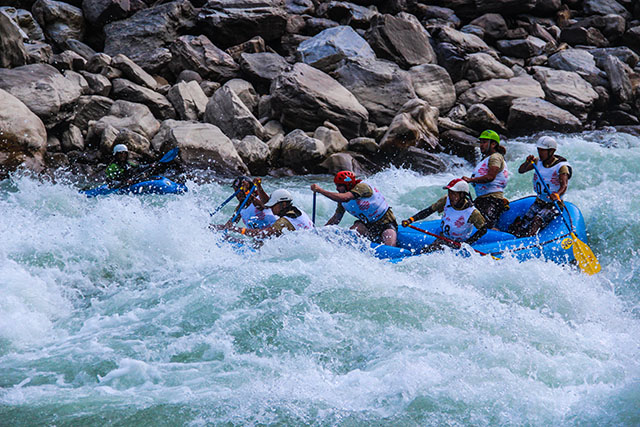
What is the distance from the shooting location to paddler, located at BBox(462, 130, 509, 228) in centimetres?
704

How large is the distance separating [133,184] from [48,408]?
595cm

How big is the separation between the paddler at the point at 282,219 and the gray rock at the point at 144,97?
658 centimetres

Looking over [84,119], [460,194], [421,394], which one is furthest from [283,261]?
[84,119]

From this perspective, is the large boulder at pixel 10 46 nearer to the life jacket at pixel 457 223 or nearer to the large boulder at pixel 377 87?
the large boulder at pixel 377 87

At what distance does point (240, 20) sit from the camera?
1556 centimetres

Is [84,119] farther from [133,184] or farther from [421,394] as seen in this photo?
[421,394]

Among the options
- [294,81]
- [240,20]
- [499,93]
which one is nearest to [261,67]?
[240,20]

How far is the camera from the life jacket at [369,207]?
21.6 ft

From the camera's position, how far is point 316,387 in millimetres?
4168

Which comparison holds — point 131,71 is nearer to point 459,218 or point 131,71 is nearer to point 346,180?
point 346,180

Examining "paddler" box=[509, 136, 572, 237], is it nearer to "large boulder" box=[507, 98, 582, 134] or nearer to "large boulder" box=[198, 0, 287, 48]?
"large boulder" box=[507, 98, 582, 134]

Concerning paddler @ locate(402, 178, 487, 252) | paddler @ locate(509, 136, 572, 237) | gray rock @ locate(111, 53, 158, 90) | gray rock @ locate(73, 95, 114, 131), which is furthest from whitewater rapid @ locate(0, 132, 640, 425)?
gray rock @ locate(111, 53, 158, 90)

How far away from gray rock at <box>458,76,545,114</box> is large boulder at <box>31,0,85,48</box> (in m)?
9.42

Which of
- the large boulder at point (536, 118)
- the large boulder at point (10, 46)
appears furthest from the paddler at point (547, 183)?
the large boulder at point (10, 46)
